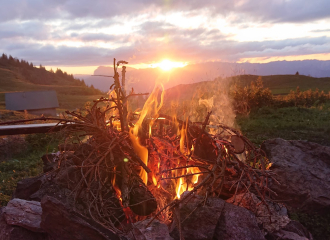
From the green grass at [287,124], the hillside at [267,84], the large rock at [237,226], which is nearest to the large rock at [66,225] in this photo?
the large rock at [237,226]

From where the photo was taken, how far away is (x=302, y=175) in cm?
337

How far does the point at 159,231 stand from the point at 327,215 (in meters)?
2.45

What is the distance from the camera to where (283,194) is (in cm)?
329

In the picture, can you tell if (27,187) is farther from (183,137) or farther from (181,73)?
(181,73)

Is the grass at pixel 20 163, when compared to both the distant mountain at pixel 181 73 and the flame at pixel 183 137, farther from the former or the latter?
the flame at pixel 183 137

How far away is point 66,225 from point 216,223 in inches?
48.0

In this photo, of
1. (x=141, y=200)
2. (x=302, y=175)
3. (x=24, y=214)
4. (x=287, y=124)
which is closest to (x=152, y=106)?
(x=141, y=200)

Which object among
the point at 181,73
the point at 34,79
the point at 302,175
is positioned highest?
the point at 34,79

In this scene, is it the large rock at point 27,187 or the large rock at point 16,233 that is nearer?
the large rock at point 16,233

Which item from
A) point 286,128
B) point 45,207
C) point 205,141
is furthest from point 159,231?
point 286,128

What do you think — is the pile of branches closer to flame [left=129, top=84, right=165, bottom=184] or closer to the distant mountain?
flame [left=129, top=84, right=165, bottom=184]

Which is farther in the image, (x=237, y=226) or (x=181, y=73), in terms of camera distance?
(x=181, y=73)

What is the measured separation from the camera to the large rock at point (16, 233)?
2.12m

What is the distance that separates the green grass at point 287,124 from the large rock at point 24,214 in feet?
21.4
